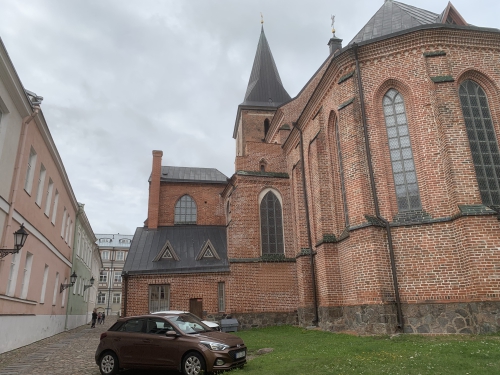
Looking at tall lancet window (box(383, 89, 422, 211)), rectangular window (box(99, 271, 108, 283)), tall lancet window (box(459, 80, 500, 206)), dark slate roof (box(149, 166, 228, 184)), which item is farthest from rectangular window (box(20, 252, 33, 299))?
rectangular window (box(99, 271, 108, 283))

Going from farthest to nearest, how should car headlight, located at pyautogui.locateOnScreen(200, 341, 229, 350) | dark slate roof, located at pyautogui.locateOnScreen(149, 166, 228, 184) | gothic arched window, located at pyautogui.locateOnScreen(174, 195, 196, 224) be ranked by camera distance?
dark slate roof, located at pyautogui.locateOnScreen(149, 166, 228, 184), gothic arched window, located at pyautogui.locateOnScreen(174, 195, 196, 224), car headlight, located at pyautogui.locateOnScreen(200, 341, 229, 350)

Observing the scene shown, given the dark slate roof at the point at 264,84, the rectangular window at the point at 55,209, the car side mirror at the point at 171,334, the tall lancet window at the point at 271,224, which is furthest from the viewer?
the dark slate roof at the point at 264,84

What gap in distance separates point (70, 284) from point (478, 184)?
19.4 metres

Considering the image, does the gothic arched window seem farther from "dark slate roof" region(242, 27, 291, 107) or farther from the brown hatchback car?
the brown hatchback car

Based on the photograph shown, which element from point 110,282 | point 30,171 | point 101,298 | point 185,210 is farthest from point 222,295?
point 101,298

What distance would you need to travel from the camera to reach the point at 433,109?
1259 cm

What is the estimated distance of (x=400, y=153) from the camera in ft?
42.7

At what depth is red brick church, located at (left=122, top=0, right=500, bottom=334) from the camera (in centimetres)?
1123

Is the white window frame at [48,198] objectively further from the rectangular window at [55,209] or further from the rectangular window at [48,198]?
the rectangular window at [55,209]

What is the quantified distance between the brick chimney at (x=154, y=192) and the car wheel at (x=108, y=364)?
16763mm

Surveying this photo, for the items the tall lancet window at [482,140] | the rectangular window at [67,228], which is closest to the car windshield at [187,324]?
the tall lancet window at [482,140]

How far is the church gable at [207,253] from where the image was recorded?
21.2 meters

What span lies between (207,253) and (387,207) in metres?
11.6

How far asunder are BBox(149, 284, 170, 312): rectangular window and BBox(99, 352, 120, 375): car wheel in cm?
1130
